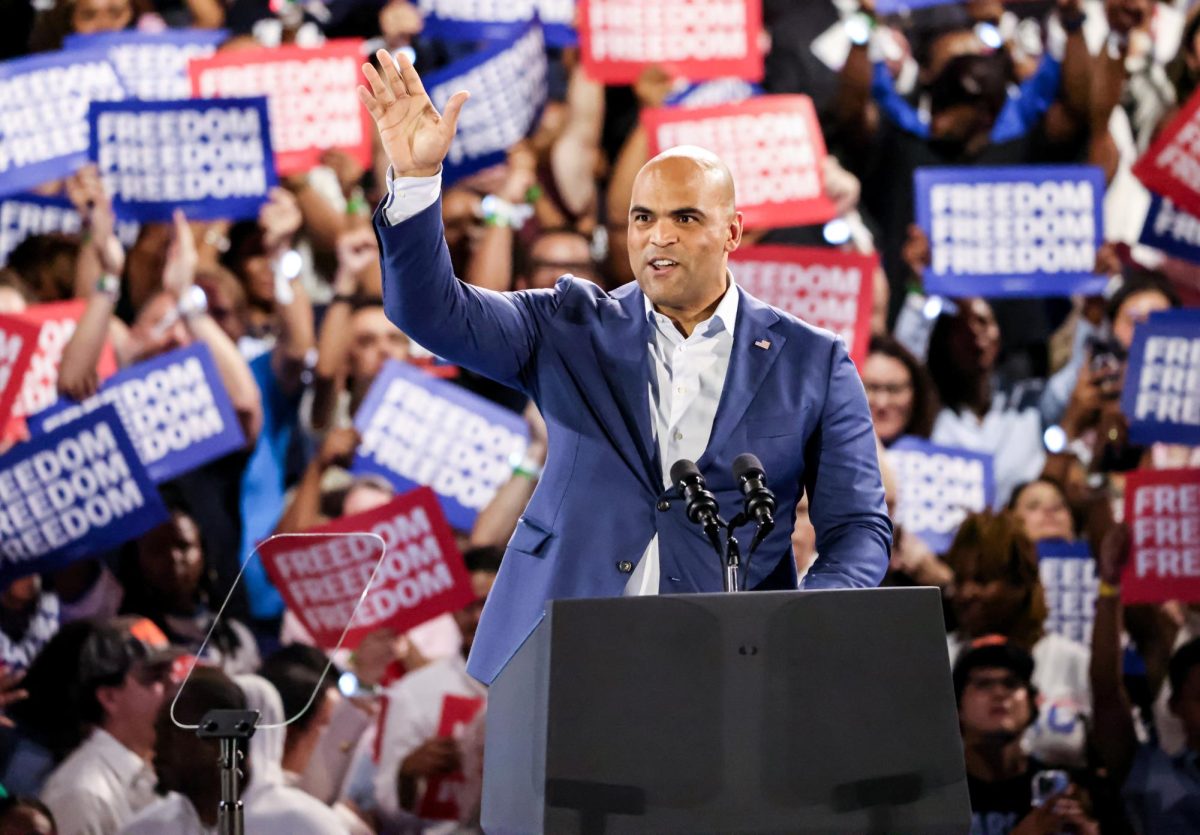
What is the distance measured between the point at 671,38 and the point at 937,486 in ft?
6.16

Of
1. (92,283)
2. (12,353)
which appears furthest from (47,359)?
(92,283)

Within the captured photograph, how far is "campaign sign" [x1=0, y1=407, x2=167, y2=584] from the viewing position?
4.76 metres

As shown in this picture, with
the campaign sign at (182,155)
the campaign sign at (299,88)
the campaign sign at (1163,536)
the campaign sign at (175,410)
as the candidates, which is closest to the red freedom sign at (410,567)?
the campaign sign at (175,410)

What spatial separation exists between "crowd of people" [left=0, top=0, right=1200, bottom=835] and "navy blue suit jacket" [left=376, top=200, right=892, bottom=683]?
2.27 m

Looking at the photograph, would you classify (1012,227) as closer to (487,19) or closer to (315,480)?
(487,19)

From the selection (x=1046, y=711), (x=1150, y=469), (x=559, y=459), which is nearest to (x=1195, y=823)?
(x=1046, y=711)

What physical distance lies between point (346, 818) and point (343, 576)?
2.40 m

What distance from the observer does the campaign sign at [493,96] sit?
17.0ft

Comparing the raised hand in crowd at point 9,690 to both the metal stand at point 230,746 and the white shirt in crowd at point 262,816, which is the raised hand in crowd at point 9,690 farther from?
the metal stand at point 230,746

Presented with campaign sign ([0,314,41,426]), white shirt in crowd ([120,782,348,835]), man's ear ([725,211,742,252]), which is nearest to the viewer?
man's ear ([725,211,742,252])

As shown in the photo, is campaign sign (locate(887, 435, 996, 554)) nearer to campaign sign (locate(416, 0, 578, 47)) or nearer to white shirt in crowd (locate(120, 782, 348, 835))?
campaign sign (locate(416, 0, 578, 47))

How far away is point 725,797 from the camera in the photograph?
1650mm

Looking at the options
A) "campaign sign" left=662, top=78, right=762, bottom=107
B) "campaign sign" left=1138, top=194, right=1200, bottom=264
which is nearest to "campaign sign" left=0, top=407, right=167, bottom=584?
"campaign sign" left=662, top=78, right=762, bottom=107

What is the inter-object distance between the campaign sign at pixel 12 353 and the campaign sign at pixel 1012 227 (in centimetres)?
313
